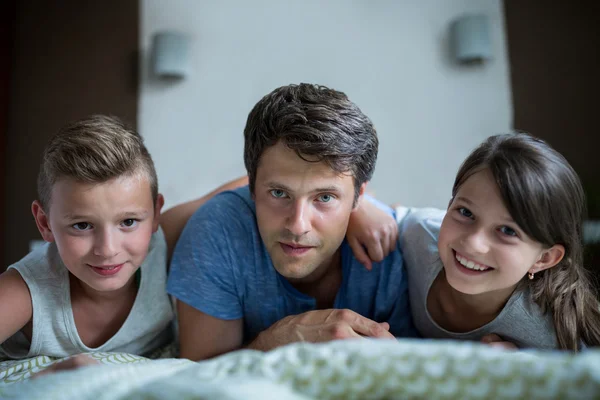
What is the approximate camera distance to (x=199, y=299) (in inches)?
46.0

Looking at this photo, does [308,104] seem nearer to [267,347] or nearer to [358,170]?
[358,170]

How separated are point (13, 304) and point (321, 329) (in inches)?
26.0

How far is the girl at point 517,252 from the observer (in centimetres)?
104

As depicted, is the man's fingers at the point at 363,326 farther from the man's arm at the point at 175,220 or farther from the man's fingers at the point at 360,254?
the man's arm at the point at 175,220

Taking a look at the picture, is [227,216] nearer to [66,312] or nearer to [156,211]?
[156,211]

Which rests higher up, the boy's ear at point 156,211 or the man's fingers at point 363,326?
the boy's ear at point 156,211

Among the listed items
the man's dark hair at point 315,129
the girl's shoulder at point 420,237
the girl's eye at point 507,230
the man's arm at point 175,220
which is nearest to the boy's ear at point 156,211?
the man's arm at point 175,220

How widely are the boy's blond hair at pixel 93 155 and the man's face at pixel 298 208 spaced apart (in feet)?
0.93

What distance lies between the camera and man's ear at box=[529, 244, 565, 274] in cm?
110

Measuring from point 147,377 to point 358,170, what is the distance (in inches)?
26.2

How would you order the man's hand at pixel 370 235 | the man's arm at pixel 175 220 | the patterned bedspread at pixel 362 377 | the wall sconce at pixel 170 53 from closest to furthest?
the patterned bedspread at pixel 362 377
the man's hand at pixel 370 235
the man's arm at pixel 175 220
the wall sconce at pixel 170 53

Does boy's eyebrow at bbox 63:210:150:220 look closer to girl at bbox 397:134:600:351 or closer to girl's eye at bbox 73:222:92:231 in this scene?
girl's eye at bbox 73:222:92:231

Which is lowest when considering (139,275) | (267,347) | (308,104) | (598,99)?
(267,347)

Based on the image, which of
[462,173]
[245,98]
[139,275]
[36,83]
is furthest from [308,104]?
[36,83]
